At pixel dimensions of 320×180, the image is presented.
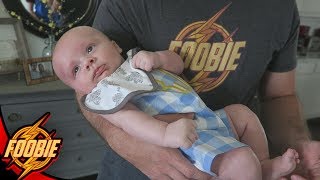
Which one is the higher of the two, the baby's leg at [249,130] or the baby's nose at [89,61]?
the baby's nose at [89,61]

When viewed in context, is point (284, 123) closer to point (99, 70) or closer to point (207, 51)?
point (207, 51)

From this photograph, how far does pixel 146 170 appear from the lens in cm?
90

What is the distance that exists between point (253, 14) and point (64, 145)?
1425mm

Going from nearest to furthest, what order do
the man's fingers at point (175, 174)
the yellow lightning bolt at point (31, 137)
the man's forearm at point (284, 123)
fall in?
the man's fingers at point (175, 174), the man's forearm at point (284, 123), the yellow lightning bolt at point (31, 137)

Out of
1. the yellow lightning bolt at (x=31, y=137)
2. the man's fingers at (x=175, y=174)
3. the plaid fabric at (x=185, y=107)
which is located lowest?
the yellow lightning bolt at (x=31, y=137)

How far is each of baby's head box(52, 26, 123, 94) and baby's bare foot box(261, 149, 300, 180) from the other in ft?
1.64

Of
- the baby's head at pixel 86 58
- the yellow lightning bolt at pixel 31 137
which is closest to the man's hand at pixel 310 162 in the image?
the baby's head at pixel 86 58

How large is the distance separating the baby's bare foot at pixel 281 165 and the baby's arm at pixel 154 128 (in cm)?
24

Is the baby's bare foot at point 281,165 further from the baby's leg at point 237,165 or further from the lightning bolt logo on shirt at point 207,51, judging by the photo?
the lightning bolt logo on shirt at point 207,51

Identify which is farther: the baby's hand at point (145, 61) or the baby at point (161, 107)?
the baby's hand at point (145, 61)

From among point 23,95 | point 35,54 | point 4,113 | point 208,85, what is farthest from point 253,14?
point 35,54

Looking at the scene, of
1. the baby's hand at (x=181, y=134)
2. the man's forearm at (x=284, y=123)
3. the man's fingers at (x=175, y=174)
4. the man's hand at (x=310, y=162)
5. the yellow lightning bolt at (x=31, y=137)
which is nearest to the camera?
the baby's hand at (x=181, y=134)

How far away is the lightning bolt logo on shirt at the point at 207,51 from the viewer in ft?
3.37

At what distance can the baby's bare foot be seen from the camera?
0.81 meters
